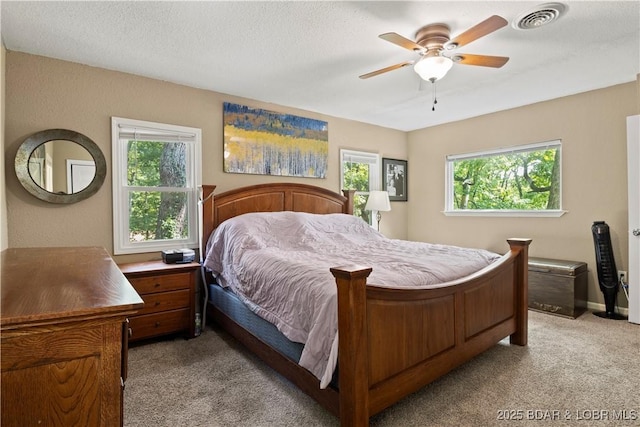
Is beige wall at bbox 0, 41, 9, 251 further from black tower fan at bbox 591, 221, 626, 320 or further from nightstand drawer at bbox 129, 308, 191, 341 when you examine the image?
black tower fan at bbox 591, 221, 626, 320

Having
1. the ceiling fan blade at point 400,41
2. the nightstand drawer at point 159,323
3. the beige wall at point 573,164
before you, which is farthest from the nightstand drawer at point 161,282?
the beige wall at point 573,164

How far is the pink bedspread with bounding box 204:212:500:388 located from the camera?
5.63 ft

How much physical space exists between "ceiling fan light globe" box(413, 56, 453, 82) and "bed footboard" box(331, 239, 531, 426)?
4.63 feet

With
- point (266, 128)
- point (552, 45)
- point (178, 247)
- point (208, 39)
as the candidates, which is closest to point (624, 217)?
point (552, 45)

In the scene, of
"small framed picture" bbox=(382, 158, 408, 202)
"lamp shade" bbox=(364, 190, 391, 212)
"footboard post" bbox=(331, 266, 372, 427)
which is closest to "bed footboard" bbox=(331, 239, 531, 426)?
"footboard post" bbox=(331, 266, 372, 427)

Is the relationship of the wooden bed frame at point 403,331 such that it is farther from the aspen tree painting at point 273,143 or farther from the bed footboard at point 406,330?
the aspen tree painting at point 273,143

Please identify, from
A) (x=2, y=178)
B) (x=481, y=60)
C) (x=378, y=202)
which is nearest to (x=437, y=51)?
(x=481, y=60)

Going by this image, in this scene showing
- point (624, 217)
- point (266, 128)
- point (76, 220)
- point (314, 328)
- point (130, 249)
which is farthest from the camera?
point (266, 128)

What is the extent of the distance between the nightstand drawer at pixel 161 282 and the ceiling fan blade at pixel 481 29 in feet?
8.92

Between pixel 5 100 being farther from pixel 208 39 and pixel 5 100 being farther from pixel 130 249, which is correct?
pixel 208 39

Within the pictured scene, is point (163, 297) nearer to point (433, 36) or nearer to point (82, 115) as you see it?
point (82, 115)

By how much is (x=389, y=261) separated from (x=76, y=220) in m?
2.65

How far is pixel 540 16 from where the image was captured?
7.06 ft

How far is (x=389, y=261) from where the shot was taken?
7.95 feet
